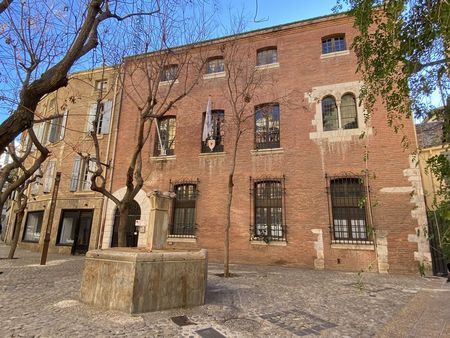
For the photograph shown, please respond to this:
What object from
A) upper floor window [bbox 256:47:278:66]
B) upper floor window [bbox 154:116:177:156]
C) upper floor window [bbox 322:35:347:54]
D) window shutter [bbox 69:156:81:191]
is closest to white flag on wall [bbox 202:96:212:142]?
upper floor window [bbox 154:116:177:156]

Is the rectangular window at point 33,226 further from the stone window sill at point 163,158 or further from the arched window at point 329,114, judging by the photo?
the arched window at point 329,114

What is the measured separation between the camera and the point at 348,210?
37.9ft

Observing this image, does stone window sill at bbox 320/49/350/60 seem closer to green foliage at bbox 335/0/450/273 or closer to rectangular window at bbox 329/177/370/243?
rectangular window at bbox 329/177/370/243

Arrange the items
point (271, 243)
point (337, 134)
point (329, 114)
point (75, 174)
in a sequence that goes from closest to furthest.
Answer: point (271, 243) → point (337, 134) → point (329, 114) → point (75, 174)

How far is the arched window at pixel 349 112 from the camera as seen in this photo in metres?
12.4

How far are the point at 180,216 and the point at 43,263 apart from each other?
18.8 ft

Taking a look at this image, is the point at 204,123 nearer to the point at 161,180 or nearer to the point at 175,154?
the point at 175,154

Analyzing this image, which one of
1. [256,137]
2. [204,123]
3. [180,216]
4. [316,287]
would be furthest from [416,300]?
[204,123]

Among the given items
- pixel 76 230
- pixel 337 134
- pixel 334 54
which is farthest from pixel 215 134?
pixel 76 230

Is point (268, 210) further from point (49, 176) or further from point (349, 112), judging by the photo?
point (49, 176)

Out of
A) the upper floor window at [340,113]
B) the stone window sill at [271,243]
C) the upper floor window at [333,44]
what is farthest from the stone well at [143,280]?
the upper floor window at [333,44]

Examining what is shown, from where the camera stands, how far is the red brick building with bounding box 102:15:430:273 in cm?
1098

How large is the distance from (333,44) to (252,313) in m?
12.8

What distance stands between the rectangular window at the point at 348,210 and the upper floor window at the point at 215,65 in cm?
816
